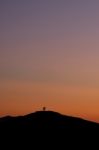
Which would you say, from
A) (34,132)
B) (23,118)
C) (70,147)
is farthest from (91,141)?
(23,118)

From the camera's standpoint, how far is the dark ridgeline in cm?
4722

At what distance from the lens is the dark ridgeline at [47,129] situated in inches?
1859

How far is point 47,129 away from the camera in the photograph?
49.1 m

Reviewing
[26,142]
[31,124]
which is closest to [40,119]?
[31,124]

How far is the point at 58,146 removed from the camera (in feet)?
151

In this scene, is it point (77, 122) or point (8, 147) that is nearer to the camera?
point (8, 147)

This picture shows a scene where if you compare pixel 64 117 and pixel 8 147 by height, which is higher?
pixel 64 117

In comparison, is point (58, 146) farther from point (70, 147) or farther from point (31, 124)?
point (31, 124)

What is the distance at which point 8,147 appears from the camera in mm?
45812

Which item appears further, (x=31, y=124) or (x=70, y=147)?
(x=31, y=124)

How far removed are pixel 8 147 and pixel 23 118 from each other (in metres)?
7.23

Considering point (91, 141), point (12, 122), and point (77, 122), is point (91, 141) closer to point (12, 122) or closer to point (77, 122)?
point (77, 122)

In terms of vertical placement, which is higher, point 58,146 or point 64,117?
point 64,117

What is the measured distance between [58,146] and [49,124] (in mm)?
4939
